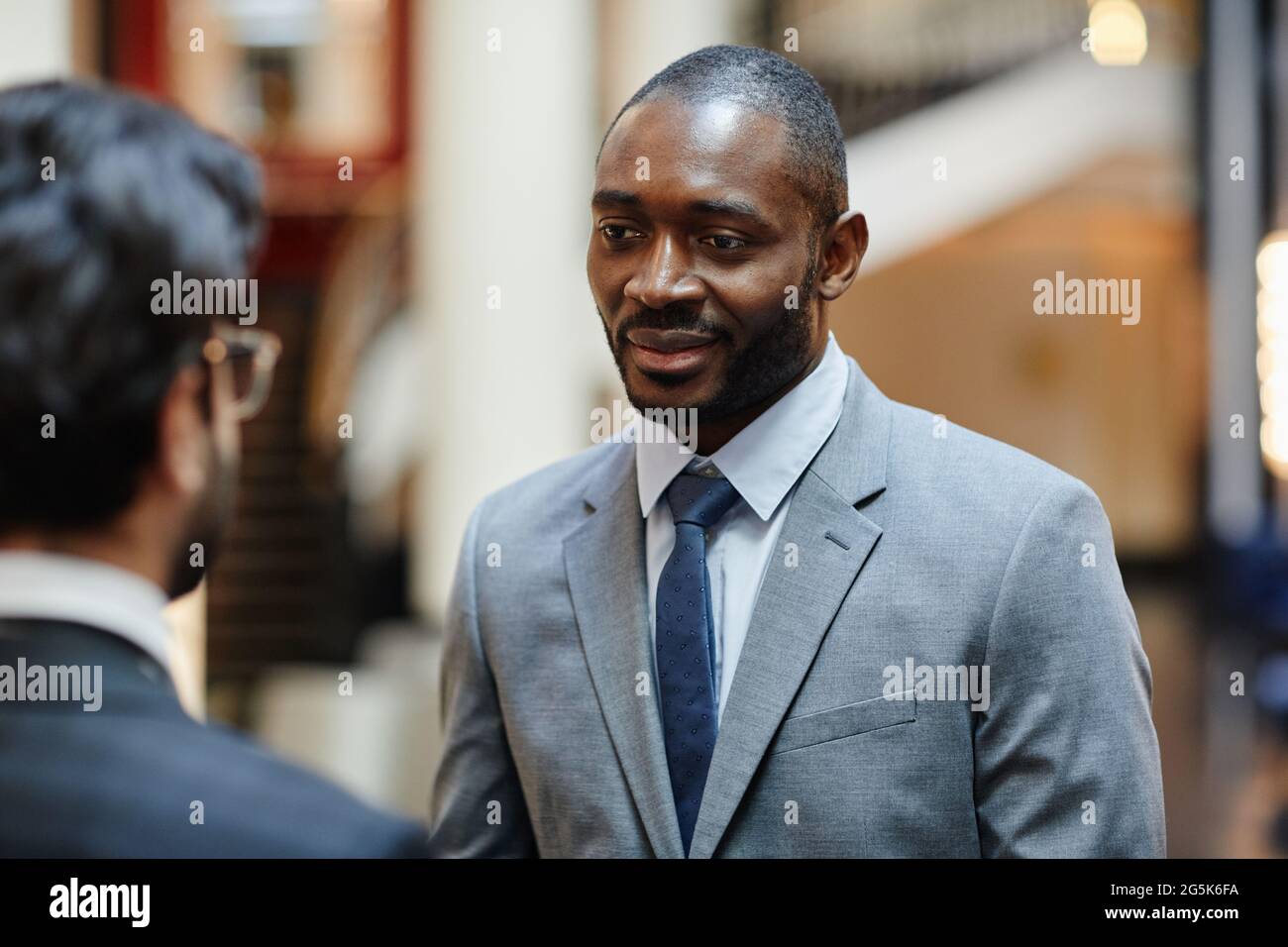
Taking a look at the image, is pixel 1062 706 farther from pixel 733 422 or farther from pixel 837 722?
pixel 733 422

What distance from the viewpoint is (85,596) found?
3.59 ft

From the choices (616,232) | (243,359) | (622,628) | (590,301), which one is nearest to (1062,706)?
(622,628)

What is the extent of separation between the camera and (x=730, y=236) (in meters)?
1.67

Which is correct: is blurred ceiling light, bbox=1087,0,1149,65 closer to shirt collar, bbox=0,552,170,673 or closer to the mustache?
the mustache

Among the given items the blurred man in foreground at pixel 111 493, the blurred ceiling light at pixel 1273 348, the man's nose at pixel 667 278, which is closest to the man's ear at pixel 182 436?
the blurred man in foreground at pixel 111 493

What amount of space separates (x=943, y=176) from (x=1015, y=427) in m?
5.02

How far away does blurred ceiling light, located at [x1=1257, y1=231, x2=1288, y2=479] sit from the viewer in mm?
9352

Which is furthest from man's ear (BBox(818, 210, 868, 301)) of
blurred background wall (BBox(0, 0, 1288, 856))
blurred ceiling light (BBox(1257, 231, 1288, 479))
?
blurred ceiling light (BBox(1257, 231, 1288, 479))

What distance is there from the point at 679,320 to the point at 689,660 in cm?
42

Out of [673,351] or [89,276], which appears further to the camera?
[673,351]

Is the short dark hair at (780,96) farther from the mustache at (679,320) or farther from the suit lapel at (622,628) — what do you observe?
the suit lapel at (622,628)

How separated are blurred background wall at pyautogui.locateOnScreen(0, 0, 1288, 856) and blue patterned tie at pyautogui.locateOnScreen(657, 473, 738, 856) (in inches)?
68.1

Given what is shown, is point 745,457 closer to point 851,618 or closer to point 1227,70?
point 851,618
